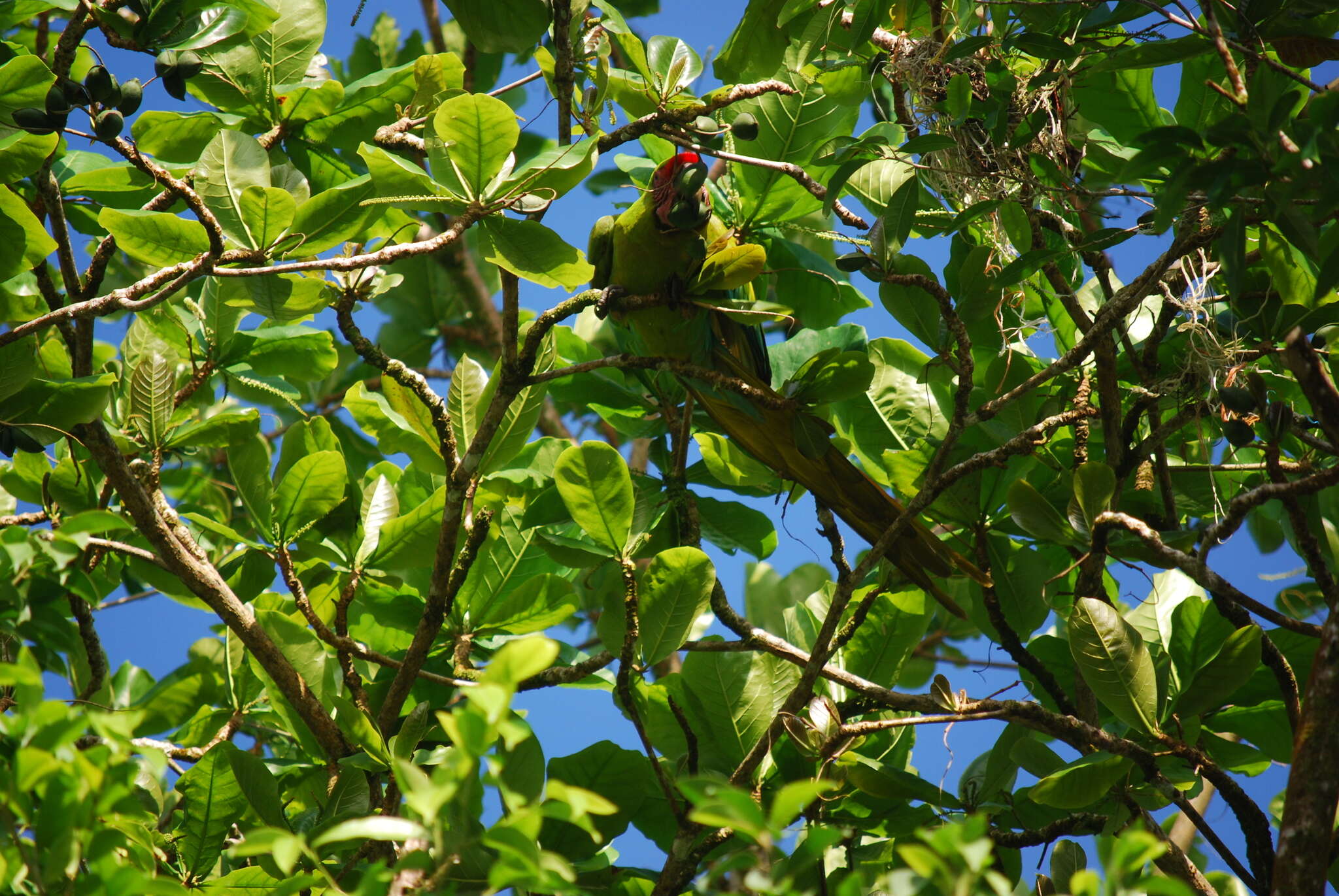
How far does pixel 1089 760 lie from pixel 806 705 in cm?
48

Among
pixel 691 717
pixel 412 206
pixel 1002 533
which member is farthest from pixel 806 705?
pixel 412 206

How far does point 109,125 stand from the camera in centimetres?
158

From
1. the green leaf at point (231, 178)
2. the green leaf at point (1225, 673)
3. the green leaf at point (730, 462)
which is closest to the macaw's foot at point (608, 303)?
the green leaf at point (730, 462)

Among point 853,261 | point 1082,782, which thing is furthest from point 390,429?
point 1082,782

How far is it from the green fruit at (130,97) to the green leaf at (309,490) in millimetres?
695

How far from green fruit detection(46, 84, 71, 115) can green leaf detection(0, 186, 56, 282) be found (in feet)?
1.01

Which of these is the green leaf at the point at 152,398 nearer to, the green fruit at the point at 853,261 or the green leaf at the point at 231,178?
the green leaf at the point at 231,178

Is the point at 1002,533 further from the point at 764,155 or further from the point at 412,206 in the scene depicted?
the point at 412,206

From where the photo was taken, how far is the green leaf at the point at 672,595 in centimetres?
179

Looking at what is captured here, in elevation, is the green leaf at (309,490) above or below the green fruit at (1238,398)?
above

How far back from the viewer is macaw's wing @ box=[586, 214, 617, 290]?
8.12ft

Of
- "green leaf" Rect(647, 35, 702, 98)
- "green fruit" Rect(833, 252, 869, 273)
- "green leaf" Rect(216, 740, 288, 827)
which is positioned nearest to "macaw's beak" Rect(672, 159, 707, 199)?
"green leaf" Rect(647, 35, 702, 98)

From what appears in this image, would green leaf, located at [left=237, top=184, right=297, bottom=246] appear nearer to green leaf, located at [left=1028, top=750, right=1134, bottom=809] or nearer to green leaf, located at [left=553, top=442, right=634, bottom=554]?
green leaf, located at [left=553, top=442, right=634, bottom=554]

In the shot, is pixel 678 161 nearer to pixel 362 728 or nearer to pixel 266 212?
pixel 266 212
